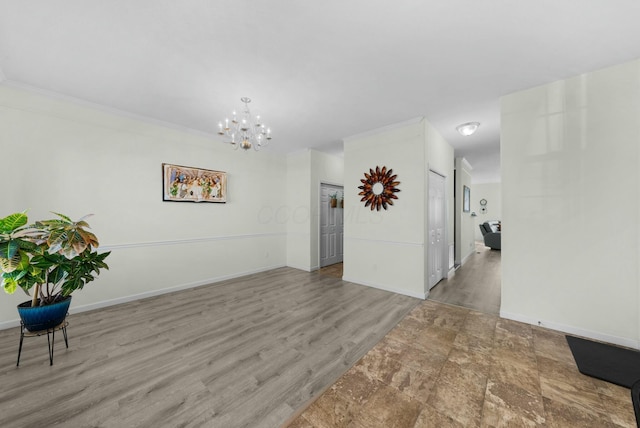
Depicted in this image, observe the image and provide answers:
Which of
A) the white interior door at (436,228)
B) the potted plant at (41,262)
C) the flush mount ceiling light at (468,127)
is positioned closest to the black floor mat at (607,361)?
the white interior door at (436,228)

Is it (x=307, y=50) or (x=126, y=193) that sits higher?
(x=307, y=50)

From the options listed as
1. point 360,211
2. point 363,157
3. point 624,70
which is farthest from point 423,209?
point 624,70

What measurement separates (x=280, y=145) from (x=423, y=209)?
3.14 m

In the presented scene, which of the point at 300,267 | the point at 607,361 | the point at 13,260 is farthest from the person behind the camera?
the point at 300,267

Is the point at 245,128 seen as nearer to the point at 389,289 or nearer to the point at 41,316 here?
the point at 41,316

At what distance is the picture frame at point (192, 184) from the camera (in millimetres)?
3832

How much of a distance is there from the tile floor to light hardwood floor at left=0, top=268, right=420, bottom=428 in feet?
0.72

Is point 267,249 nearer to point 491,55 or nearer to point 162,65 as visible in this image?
point 162,65

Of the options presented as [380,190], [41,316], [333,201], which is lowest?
[41,316]

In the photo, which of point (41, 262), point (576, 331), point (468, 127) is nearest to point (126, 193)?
point (41, 262)

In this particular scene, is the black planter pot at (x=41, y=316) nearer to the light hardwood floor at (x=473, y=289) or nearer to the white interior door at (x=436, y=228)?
the light hardwood floor at (x=473, y=289)

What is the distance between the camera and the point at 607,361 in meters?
2.05

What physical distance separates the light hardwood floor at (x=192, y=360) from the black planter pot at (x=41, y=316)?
32 centimetres

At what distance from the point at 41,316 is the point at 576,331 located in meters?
5.23
